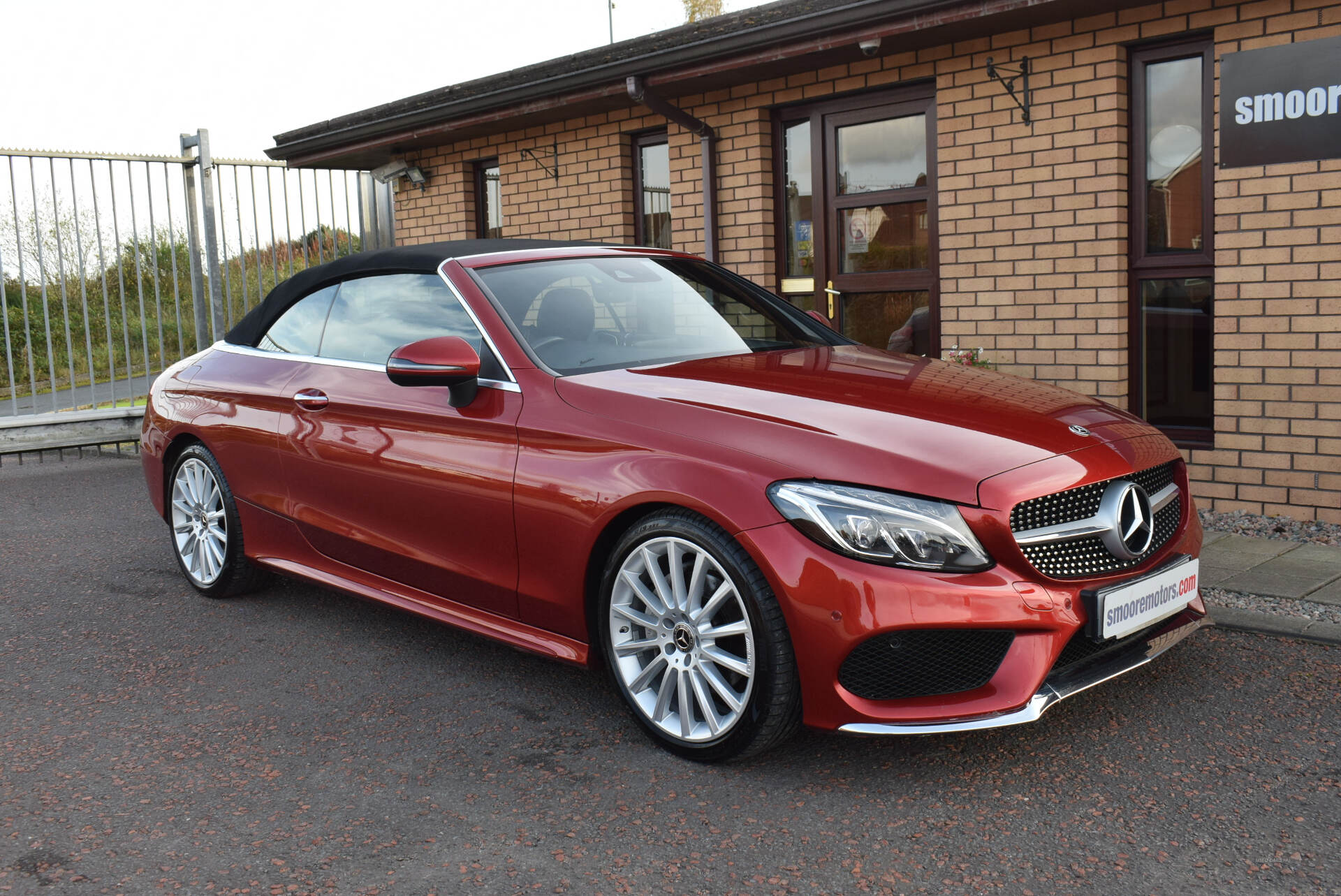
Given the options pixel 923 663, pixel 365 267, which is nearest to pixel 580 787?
pixel 923 663

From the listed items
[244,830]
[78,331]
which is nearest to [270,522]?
[244,830]

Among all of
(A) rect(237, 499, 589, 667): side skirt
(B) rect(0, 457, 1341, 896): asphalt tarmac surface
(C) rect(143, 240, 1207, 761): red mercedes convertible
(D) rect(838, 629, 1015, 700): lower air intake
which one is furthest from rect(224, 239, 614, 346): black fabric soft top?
(D) rect(838, 629, 1015, 700): lower air intake

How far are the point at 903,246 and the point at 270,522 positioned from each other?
15.1 feet

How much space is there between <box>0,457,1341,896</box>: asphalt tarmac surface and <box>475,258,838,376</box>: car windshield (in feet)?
3.89

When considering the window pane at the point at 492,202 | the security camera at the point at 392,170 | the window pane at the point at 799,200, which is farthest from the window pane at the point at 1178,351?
the security camera at the point at 392,170

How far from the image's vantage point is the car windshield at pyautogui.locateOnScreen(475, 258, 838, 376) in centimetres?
412

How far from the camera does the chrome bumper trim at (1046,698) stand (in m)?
3.06

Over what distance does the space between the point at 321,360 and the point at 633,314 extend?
4.40 ft

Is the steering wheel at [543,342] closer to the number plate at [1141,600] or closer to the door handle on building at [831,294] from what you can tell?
the number plate at [1141,600]

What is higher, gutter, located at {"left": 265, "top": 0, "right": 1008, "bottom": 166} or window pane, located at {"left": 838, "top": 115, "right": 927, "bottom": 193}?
gutter, located at {"left": 265, "top": 0, "right": 1008, "bottom": 166}

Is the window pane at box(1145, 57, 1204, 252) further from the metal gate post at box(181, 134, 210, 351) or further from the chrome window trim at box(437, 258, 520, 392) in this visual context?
the metal gate post at box(181, 134, 210, 351)

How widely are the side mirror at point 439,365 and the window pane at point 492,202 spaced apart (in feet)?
22.7

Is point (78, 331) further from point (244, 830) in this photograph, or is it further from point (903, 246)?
point (244, 830)

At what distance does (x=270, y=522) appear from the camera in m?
5.01
